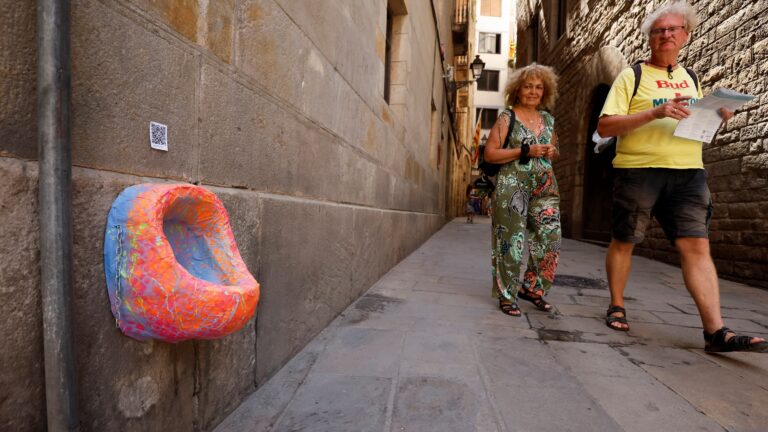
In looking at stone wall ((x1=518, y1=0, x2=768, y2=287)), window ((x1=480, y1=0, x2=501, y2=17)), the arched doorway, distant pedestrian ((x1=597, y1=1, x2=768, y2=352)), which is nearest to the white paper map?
distant pedestrian ((x1=597, y1=1, x2=768, y2=352))

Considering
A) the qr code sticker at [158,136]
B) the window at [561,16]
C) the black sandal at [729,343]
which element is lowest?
the black sandal at [729,343]

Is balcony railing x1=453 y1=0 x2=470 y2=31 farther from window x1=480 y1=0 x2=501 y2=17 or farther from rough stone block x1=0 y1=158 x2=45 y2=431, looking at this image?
window x1=480 y1=0 x2=501 y2=17

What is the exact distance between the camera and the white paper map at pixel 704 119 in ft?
7.18

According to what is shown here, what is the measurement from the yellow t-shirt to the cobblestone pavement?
3.47 feet

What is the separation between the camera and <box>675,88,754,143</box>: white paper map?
219cm

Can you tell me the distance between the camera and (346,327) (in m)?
2.58

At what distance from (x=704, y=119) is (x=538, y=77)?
42.8 inches

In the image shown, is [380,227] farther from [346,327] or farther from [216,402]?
[216,402]

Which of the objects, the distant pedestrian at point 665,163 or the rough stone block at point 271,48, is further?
the distant pedestrian at point 665,163

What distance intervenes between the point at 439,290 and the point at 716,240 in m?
3.79

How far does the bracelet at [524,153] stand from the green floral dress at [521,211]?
0.02 meters

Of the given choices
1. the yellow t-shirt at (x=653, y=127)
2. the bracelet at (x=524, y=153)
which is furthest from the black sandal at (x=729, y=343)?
the bracelet at (x=524, y=153)

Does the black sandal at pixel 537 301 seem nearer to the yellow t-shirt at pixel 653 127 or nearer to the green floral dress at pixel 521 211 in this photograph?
the green floral dress at pixel 521 211

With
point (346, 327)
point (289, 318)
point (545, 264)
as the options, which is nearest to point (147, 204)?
point (289, 318)
